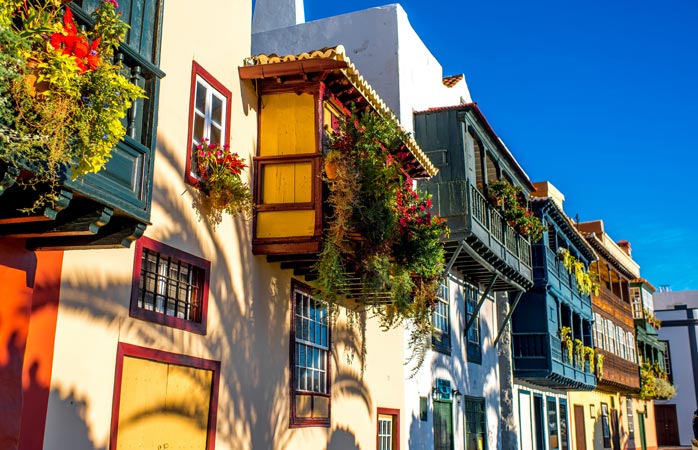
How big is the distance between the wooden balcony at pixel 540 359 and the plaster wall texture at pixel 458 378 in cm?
174

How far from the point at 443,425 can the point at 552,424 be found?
415 inches

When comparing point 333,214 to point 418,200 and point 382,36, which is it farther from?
point 382,36

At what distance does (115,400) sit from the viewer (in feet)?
27.5

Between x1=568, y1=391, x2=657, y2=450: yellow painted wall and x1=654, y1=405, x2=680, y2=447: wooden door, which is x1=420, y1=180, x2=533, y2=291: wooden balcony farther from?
x1=654, y1=405, x2=680, y2=447: wooden door

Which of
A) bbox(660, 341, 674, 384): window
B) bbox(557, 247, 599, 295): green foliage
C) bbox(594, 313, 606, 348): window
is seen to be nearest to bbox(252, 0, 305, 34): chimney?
bbox(557, 247, 599, 295): green foliage

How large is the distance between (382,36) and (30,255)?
12316 mm

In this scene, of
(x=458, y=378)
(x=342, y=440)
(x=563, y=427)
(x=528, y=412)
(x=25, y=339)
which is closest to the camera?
(x=25, y=339)

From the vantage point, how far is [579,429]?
31234 millimetres

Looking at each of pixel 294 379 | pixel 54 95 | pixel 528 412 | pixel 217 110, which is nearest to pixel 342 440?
pixel 294 379

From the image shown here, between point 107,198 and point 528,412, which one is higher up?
point 107,198

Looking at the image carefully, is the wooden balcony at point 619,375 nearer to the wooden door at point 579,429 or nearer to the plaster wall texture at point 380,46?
A: the wooden door at point 579,429

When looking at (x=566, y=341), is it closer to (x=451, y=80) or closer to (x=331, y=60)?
(x=451, y=80)

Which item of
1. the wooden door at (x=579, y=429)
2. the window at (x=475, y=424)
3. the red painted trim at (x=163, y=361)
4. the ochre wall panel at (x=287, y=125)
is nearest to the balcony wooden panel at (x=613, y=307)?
the wooden door at (x=579, y=429)

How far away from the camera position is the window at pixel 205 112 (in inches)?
407
